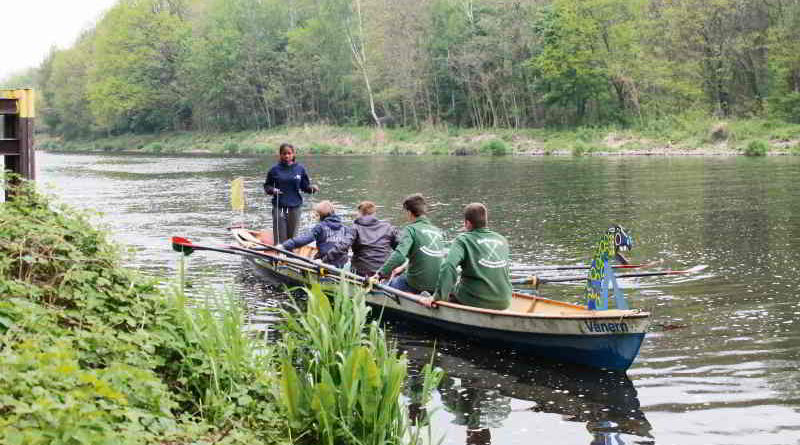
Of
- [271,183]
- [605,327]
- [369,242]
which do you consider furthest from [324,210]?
[605,327]

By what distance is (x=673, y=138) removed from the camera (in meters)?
46.5

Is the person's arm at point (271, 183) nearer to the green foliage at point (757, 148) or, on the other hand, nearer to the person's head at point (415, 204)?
the person's head at point (415, 204)

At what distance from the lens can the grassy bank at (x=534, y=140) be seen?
144ft

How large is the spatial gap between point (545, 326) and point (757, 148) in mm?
35265

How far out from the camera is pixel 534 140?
53.1m

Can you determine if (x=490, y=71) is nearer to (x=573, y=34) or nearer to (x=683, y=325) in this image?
(x=573, y=34)

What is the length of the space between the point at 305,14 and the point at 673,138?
4123cm

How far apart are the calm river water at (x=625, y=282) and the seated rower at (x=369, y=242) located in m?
0.97

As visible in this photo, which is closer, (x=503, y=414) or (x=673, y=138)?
(x=503, y=414)

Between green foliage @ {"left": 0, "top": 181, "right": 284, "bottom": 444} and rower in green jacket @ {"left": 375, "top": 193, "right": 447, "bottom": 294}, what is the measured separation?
3.09m

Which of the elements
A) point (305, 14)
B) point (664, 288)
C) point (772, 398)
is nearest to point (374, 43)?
point (305, 14)

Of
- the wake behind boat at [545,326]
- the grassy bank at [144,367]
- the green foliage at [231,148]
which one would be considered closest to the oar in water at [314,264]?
the wake behind boat at [545,326]

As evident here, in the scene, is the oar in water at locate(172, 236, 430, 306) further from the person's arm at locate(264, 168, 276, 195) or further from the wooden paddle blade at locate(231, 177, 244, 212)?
the wooden paddle blade at locate(231, 177, 244, 212)

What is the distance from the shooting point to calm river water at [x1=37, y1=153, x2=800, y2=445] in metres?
7.13
